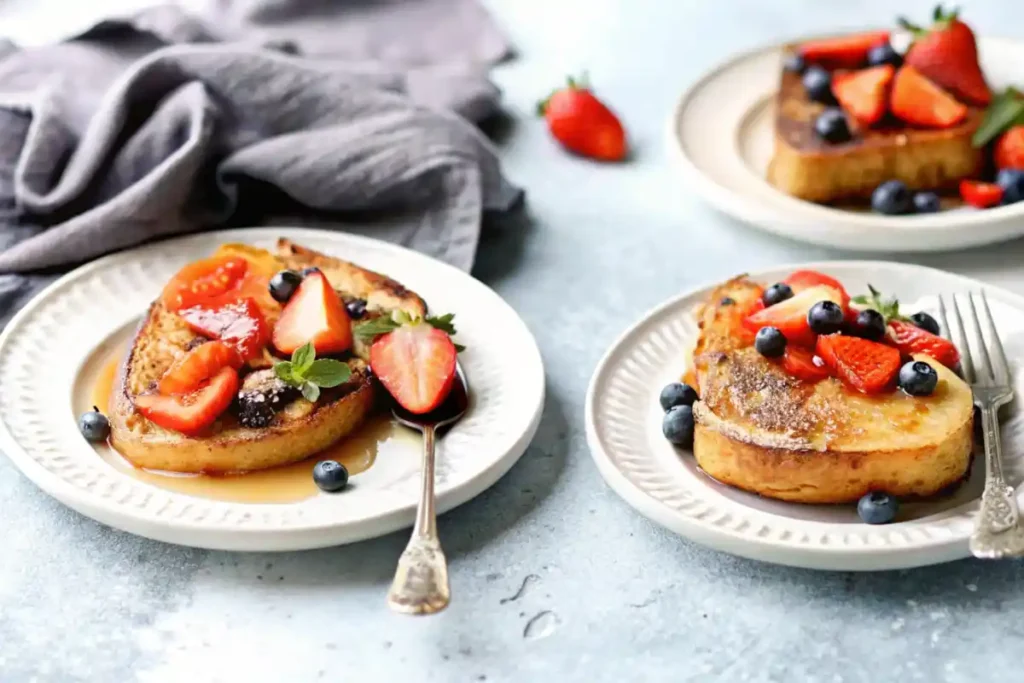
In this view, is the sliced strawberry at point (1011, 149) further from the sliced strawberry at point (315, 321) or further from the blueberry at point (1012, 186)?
the sliced strawberry at point (315, 321)

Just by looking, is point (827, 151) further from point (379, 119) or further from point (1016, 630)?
point (1016, 630)

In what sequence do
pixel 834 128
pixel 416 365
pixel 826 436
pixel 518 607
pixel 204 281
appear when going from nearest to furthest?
1. pixel 518 607
2. pixel 826 436
3. pixel 416 365
4. pixel 204 281
5. pixel 834 128

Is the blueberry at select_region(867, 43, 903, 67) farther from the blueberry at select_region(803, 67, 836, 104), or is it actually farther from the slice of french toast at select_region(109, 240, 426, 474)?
the slice of french toast at select_region(109, 240, 426, 474)

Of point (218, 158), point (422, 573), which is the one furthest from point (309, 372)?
point (218, 158)

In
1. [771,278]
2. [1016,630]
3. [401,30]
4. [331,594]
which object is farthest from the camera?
[401,30]

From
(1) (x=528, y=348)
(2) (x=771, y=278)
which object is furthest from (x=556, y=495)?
(2) (x=771, y=278)

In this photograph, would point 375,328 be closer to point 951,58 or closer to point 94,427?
point 94,427
